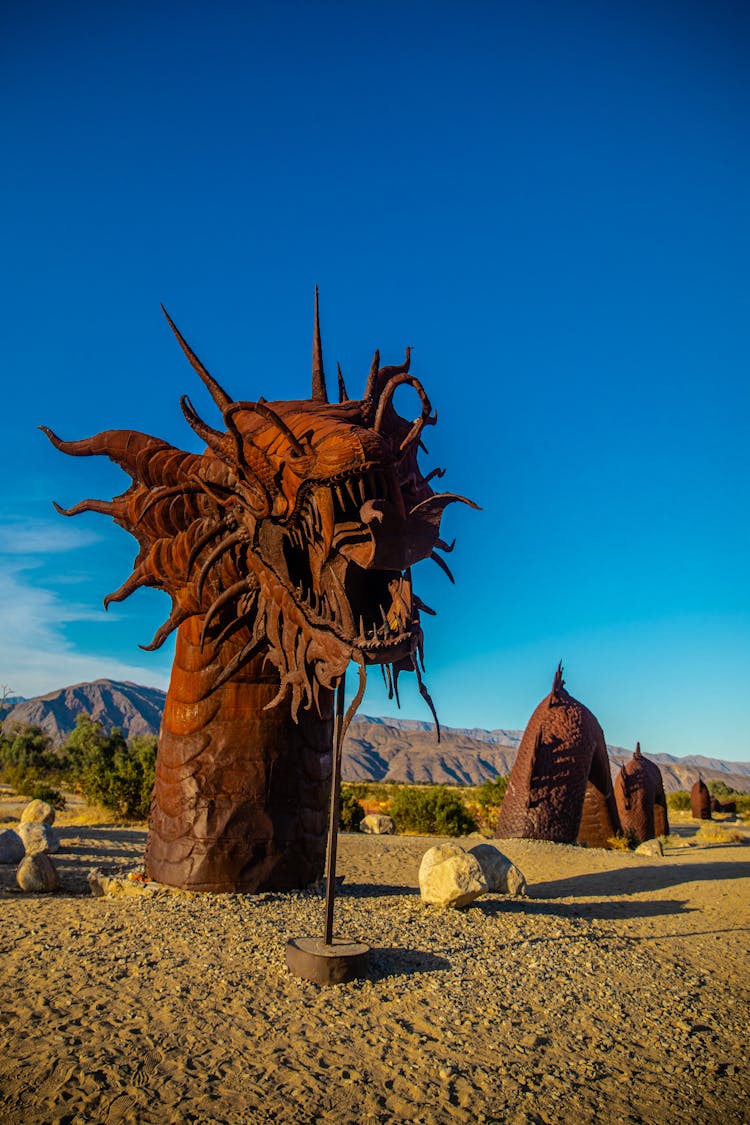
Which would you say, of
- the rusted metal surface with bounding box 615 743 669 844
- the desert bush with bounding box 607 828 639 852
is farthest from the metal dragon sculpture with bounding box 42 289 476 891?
the rusted metal surface with bounding box 615 743 669 844

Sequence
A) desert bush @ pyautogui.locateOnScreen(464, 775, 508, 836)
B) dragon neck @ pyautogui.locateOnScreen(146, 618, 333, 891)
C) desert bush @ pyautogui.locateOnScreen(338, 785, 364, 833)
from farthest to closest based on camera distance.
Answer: desert bush @ pyautogui.locateOnScreen(464, 775, 508, 836), desert bush @ pyautogui.locateOnScreen(338, 785, 364, 833), dragon neck @ pyautogui.locateOnScreen(146, 618, 333, 891)

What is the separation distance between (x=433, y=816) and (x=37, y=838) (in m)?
10.9

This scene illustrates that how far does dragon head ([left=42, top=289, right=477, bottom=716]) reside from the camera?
473 centimetres

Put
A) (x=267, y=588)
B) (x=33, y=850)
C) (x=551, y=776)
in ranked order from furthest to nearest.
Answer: (x=551, y=776) < (x=33, y=850) < (x=267, y=588)

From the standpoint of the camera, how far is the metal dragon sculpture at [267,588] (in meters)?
4.79

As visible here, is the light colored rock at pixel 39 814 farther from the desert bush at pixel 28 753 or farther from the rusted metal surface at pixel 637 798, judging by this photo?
the desert bush at pixel 28 753

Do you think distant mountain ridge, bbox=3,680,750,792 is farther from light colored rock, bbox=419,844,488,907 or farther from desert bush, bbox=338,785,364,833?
light colored rock, bbox=419,844,488,907

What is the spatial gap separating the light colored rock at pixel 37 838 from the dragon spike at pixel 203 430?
6402 mm

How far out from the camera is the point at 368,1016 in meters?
3.96

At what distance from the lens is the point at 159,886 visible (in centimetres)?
621

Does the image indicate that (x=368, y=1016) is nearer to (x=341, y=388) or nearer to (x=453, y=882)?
(x=453, y=882)

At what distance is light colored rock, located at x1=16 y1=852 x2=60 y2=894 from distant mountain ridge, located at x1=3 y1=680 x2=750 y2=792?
359ft

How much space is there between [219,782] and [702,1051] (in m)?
3.78

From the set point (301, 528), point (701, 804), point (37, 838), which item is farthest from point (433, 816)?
point (701, 804)
